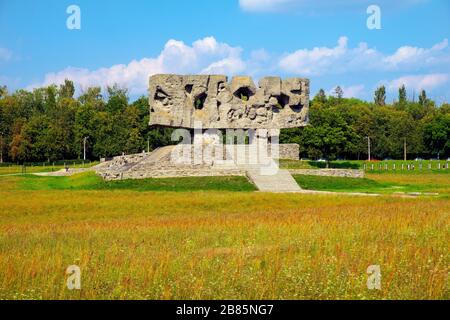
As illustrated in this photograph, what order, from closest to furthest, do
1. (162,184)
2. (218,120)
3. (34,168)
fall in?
(162,184)
(218,120)
(34,168)

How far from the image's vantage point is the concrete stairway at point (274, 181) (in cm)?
3628

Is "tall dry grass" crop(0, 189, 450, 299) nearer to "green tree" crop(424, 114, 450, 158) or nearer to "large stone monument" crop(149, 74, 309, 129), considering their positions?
"large stone monument" crop(149, 74, 309, 129)

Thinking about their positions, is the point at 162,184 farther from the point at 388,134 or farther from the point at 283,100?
the point at 388,134

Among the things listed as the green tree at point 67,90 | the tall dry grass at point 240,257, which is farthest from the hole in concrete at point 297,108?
the green tree at point 67,90

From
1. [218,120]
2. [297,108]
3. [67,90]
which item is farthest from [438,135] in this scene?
[67,90]

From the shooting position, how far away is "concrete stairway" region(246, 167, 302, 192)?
36.3 m

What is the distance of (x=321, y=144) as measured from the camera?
54.6 meters

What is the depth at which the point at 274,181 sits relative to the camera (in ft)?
124

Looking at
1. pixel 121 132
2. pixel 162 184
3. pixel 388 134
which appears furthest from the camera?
pixel 388 134

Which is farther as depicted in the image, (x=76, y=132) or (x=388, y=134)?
(x=388, y=134)

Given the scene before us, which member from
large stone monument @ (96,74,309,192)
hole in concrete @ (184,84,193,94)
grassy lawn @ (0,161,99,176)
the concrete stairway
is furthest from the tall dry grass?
grassy lawn @ (0,161,99,176)

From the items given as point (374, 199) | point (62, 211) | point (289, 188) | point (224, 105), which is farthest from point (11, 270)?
point (224, 105)
